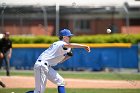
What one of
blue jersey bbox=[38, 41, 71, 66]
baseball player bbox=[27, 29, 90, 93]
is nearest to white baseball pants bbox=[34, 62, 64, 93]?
baseball player bbox=[27, 29, 90, 93]

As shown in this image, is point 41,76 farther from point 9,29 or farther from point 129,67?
point 9,29

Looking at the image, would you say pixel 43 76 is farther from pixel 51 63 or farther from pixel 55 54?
pixel 55 54

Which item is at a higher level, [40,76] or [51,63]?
[51,63]

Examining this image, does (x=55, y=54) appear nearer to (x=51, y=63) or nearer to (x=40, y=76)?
(x=51, y=63)

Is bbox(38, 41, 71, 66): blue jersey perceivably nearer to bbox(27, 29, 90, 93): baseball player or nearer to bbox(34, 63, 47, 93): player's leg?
bbox(27, 29, 90, 93): baseball player

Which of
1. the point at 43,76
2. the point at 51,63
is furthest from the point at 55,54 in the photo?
the point at 43,76

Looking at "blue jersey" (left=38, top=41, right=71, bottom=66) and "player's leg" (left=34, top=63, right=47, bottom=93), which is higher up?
"blue jersey" (left=38, top=41, right=71, bottom=66)

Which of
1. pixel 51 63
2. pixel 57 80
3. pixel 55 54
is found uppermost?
pixel 55 54

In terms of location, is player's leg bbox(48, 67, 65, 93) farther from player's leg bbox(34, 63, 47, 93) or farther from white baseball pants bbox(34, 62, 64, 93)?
player's leg bbox(34, 63, 47, 93)

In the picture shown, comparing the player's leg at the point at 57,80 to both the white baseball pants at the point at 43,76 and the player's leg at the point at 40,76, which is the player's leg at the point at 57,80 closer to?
the white baseball pants at the point at 43,76

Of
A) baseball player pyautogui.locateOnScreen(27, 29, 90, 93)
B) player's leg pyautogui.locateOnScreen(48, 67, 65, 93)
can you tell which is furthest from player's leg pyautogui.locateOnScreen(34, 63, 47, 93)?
player's leg pyautogui.locateOnScreen(48, 67, 65, 93)

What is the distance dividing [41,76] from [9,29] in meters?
27.1

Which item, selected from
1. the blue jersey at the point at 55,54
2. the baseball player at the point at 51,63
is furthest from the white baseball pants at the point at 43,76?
the blue jersey at the point at 55,54

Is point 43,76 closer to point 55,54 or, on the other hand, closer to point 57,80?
point 57,80
